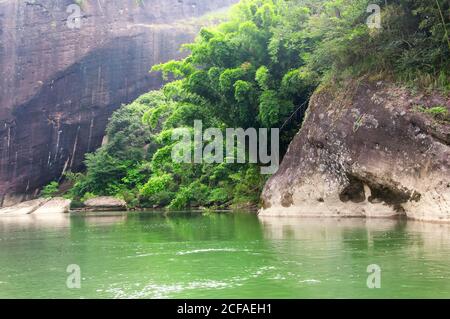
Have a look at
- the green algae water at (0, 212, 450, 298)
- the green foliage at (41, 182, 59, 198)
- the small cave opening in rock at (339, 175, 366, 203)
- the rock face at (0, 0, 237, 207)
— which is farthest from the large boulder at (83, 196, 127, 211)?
the green algae water at (0, 212, 450, 298)

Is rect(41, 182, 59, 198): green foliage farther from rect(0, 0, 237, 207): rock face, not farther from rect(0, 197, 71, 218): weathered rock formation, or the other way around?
rect(0, 0, 237, 207): rock face

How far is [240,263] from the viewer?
7621 mm

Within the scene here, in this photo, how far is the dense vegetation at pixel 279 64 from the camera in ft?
45.3

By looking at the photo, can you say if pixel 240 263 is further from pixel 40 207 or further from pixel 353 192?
pixel 40 207

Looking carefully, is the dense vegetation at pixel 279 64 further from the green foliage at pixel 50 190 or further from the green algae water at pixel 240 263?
the green foliage at pixel 50 190

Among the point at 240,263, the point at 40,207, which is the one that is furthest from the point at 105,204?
the point at 240,263

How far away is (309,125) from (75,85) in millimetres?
24589

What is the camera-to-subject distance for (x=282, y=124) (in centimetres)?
1916

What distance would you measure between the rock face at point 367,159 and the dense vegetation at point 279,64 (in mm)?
744

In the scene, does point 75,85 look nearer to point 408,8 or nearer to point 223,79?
point 223,79

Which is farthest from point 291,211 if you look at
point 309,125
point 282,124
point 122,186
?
point 122,186

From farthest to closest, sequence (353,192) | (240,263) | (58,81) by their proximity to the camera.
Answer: (58,81), (353,192), (240,263)

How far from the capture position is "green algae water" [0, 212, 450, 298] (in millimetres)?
5738

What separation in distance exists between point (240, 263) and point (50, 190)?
29.7 metres
